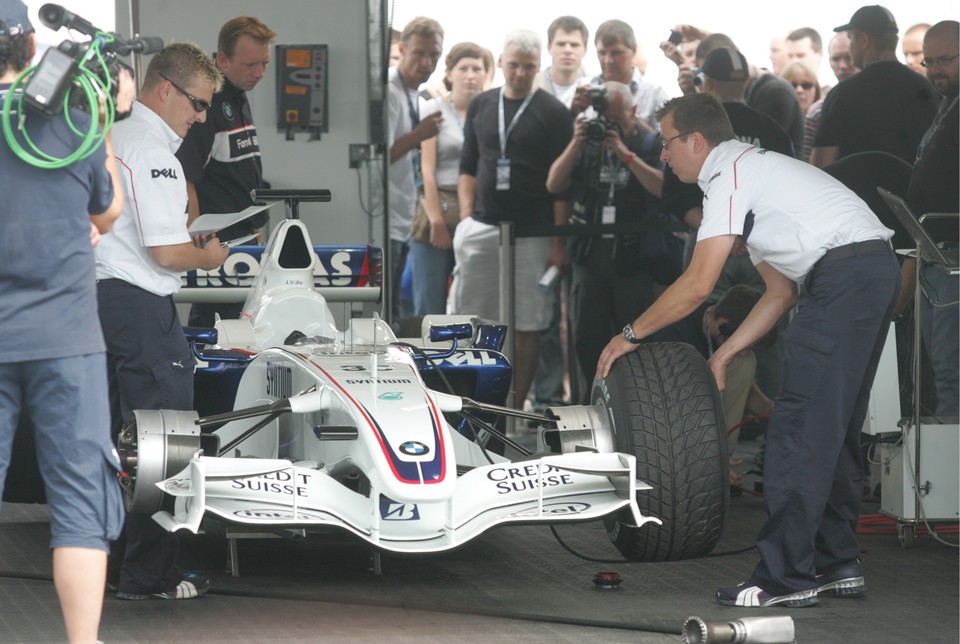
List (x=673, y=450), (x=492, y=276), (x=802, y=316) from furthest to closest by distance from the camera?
(x=492, y=276)
(x=802, y=316)
(x=673, y=450)

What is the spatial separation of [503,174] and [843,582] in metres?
4.67

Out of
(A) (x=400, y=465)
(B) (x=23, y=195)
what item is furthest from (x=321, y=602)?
(B) (x=23, y=195)

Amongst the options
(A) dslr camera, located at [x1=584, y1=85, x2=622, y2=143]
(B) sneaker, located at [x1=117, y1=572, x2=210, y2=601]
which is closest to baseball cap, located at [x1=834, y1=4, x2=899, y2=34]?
(A) dslr camera, located at [x1=584, y1=85, x2=622, y2=143]

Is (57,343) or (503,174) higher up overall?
(503,174)

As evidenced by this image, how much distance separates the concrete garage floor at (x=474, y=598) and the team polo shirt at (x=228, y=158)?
2.03 m

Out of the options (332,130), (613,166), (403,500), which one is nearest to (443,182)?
(332,130)

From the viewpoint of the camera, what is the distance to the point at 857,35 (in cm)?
870

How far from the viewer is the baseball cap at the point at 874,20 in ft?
28.2

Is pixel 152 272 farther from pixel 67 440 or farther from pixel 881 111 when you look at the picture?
pixel 881 111

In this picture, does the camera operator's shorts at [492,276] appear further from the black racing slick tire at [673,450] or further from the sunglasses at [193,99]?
the sunglasses at [193,99]

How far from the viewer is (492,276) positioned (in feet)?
31.3

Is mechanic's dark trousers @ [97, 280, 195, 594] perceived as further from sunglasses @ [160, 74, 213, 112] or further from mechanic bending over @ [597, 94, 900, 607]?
mechanic bending over @ [597, 94, 900, 607]

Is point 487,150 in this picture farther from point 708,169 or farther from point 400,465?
point 400,465

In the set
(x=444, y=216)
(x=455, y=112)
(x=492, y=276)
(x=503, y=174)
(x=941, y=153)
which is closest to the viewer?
(x=941, y=153)
